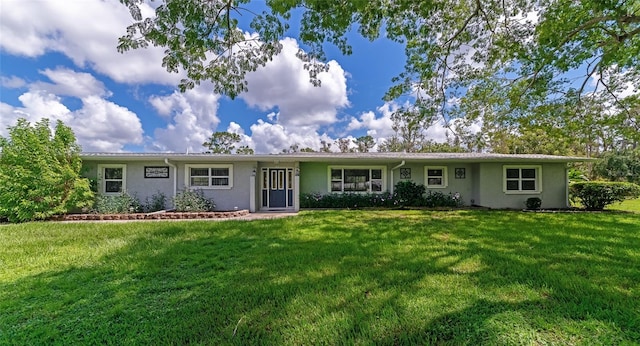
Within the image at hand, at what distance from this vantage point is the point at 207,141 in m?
45.3

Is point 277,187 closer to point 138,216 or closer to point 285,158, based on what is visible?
point 285,158

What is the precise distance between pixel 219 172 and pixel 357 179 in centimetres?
627

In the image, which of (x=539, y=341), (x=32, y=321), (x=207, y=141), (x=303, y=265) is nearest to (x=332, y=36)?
(x=303, y=265)

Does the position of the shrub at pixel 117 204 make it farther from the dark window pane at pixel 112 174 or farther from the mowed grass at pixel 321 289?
the mowed grass at pixel 321 289

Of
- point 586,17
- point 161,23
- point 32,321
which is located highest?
point 586,17

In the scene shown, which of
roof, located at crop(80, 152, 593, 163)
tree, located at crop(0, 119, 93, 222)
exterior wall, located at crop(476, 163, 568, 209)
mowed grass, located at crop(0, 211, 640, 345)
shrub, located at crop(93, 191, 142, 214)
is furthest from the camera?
exterior wall, located at crop(476, 163, 568, 209)

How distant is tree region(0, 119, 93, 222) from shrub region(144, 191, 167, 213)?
225 centimetres

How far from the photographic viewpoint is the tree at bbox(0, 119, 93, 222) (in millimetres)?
8867

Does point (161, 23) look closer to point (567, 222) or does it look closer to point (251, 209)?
point (251, 209)

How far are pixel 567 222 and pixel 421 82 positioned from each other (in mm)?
6106

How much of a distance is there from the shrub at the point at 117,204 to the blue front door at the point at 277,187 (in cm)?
535

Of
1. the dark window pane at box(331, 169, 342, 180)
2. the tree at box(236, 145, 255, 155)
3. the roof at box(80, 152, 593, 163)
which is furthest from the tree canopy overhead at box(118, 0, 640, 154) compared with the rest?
the tree at box(236, 145, 255, 155)

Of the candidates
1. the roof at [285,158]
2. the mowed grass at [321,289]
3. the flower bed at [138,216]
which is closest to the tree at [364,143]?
the roof at [285,158]

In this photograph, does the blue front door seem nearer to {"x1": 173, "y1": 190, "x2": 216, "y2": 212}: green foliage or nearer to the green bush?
{"x1": 173, "y1": 190, "x2": 216, "y2": 212}: green foliage
